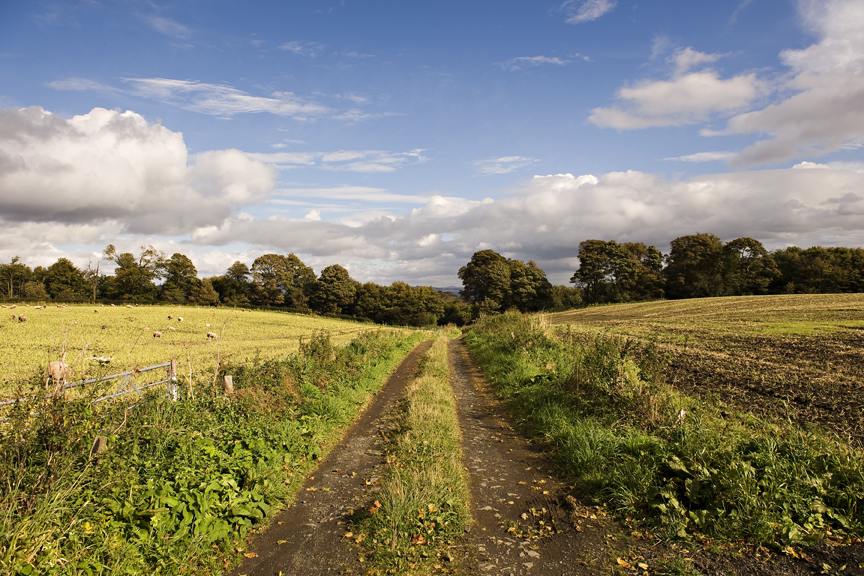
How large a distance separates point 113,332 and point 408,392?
26673 mm

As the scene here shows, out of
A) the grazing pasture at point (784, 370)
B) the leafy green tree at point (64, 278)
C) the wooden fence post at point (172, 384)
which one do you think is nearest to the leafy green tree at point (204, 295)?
the leafy green tree at point (64, 278)

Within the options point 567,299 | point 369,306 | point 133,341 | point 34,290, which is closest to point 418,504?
point 133,341

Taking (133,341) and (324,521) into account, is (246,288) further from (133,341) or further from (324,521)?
(324,521)

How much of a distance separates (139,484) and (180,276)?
83.7 meters

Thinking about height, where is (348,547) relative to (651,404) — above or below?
below

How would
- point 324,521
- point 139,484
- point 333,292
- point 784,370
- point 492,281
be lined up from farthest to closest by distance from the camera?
point 333,292
point 492,281
point 784,370
point 324,521
point 139,484

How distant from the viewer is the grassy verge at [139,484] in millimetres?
3898

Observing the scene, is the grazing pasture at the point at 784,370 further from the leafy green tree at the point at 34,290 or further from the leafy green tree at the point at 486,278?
the leafy green tree at the point at 34,290

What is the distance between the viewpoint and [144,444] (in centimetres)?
566

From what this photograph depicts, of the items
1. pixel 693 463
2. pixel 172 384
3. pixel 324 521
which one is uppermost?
pixel 172 384

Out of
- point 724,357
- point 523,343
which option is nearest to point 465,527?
point 523,343

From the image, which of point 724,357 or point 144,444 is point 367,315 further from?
point 144,444

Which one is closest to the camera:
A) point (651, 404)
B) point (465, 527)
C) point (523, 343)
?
point (465, 527)

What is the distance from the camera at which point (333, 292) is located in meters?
75.9
